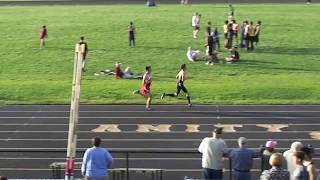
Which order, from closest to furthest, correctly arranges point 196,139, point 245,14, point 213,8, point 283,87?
point 196,139, point 283,87, point 245,14, point 213,8

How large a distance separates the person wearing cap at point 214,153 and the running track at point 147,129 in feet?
12.5

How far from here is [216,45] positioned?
128ft

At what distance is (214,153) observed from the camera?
42.7 ft

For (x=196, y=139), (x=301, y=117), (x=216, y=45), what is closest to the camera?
(x=196, y=139)

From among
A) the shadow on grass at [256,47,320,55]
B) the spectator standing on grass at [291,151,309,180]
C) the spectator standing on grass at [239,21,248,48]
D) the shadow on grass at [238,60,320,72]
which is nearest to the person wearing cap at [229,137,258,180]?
the spectator standing on grass at [291,151,309,180]

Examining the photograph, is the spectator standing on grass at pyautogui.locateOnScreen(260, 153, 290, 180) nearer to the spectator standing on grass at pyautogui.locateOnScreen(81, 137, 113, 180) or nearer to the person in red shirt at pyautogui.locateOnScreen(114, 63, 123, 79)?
the spectator standing on grass at pyautogui.locateOnScreen(81, 137, 113, 180)

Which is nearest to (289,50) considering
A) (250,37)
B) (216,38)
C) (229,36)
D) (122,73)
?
(250,37)

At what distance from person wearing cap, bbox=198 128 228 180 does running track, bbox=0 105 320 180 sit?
381 centimetres

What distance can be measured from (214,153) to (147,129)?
9.67 m

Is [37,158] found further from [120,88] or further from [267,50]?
[267,50]

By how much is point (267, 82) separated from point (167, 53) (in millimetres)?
8606

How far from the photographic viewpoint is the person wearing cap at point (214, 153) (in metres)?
13.0

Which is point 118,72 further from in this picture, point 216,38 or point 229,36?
point 229,36

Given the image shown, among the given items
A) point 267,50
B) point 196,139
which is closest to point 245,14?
point 267,50
